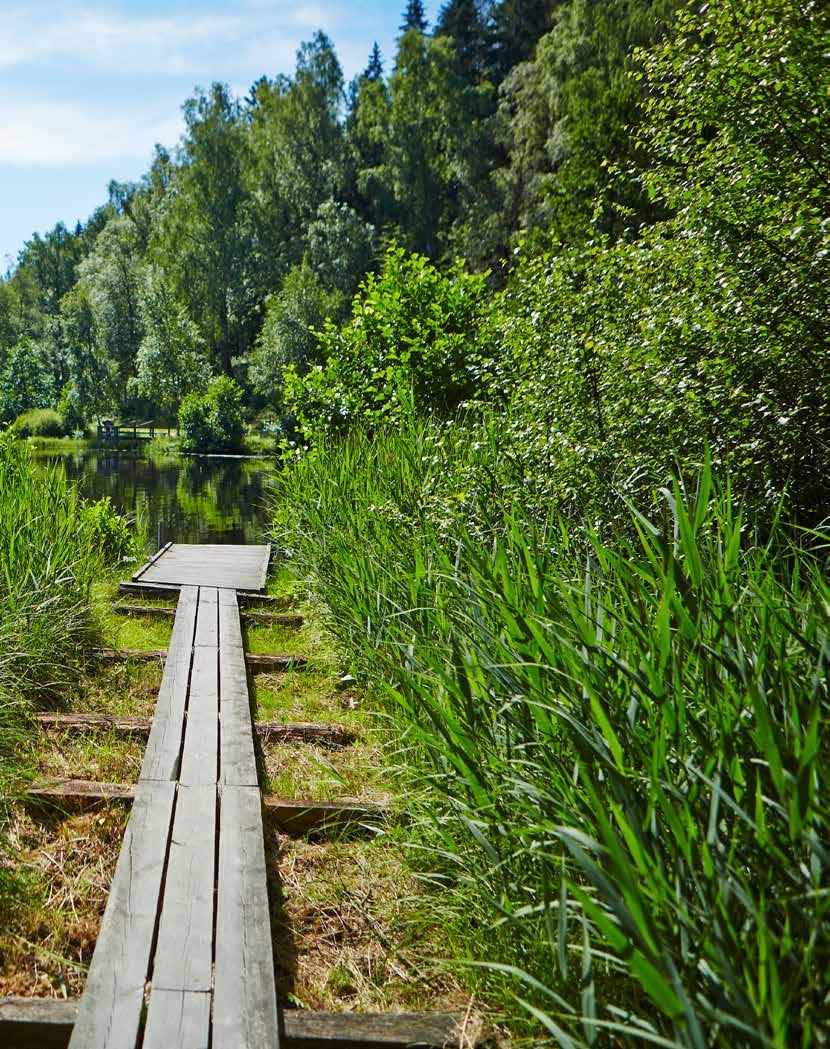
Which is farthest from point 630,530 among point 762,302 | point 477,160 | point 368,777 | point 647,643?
point 477,160

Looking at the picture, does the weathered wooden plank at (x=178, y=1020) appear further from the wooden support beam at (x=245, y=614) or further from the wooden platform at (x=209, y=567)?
the wooden platform at (x=209, y=567)

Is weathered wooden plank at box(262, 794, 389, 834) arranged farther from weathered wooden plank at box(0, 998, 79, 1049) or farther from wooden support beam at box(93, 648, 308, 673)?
wooden support beam at box(93, 648, 308, 673)

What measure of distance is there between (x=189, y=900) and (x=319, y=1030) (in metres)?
0.55

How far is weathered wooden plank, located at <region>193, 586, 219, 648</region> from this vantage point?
15.2ft

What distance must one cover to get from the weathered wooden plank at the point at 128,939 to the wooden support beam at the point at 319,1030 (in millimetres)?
77

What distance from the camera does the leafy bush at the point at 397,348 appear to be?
7832 mm

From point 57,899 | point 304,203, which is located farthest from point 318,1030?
point 304,203

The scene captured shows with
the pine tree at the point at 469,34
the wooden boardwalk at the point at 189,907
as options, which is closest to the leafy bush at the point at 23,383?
the pine tree at the point at 469,34

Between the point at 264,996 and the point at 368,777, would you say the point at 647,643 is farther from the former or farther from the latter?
the point at 368,777

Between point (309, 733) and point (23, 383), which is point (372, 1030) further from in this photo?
point (23, 383)

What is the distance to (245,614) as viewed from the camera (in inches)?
225

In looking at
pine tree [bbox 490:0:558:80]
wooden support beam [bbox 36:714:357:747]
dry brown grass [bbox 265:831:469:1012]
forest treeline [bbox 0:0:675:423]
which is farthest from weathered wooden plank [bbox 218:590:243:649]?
pine tree [bbox 490:0:558:80]

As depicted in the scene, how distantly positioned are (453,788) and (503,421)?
301 centimetres

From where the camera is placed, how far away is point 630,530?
13.1ft
